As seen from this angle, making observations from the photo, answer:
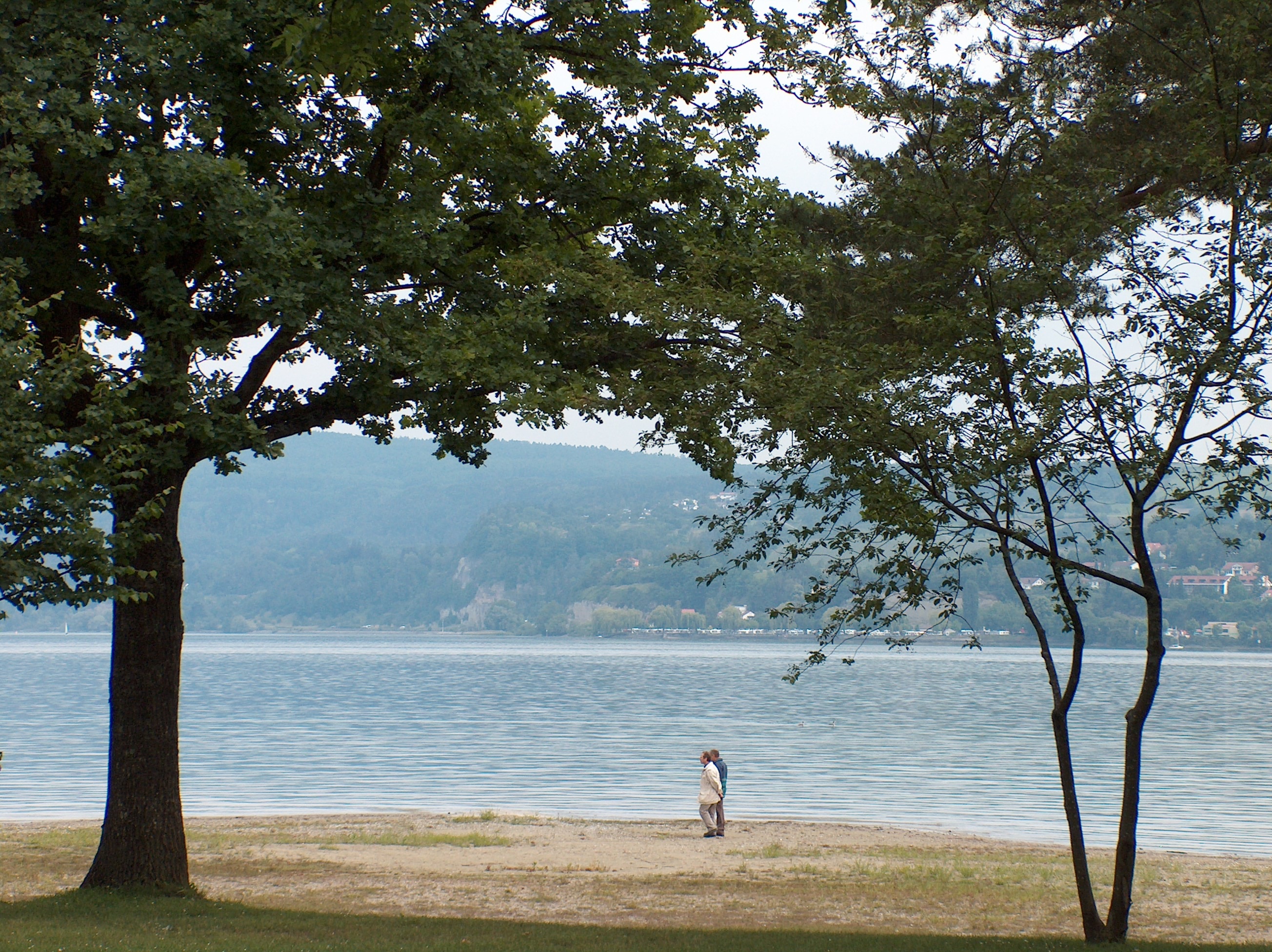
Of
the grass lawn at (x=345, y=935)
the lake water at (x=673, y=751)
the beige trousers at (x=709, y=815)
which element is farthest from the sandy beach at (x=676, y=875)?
the lake water at (x=673, y=751)

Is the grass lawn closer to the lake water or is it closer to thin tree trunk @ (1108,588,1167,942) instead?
thin tree trunk @ (1108,588,1167,942)

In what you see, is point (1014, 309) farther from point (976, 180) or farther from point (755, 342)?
point (755, 342)

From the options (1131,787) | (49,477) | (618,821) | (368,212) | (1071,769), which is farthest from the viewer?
(618,821)

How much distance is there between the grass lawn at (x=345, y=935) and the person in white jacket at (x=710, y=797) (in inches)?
382

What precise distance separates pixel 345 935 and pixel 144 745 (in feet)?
10.9

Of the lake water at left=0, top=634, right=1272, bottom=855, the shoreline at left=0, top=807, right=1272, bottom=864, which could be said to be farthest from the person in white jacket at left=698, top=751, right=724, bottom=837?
the lake water at left=0, top=634, right=1272, bottom=855

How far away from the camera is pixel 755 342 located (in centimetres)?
1155

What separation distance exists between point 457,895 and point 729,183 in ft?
30.5

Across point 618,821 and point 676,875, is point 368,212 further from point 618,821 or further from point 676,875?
point 618,821

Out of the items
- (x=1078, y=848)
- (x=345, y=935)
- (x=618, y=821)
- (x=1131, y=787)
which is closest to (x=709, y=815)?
(x=618, y=821)

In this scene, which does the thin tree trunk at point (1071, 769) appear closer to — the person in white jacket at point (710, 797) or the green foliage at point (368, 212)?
the green foliage at point (368, 212)

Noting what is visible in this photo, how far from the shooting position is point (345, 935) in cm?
1136

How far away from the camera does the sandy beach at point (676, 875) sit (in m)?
14.2

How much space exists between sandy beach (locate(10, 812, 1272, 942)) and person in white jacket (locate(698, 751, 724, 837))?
1.36 feet
